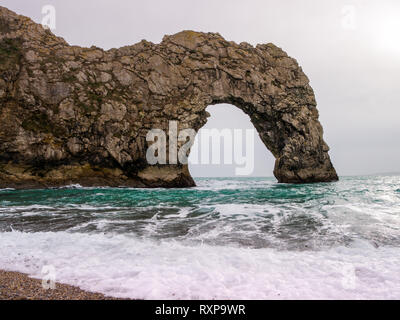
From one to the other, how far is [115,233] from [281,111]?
37.6m

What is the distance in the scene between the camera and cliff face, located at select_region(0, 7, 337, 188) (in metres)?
30.1

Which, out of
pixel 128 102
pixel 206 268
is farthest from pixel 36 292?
pixel 128 102

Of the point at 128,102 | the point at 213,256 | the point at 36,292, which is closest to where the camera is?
the point at 36,292

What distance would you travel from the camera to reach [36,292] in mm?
3551

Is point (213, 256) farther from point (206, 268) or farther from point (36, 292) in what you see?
point (36, 292)

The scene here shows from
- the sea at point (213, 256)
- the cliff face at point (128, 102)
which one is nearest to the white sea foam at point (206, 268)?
the sea at point (213, 256)

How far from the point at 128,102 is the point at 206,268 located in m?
33.7

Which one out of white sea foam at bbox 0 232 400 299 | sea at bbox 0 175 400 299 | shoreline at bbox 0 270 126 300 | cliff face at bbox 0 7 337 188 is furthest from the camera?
cliff face at bbox 0 7 337 188

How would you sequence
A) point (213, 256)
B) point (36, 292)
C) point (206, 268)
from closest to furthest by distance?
point (36, 292)
point (206, 268)
point (213, 256)

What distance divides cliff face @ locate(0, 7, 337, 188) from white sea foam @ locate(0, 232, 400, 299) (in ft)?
89.0

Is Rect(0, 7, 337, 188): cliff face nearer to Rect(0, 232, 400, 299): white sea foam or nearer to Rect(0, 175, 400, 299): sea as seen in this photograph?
Rect(0, 175, 400, 299): sea

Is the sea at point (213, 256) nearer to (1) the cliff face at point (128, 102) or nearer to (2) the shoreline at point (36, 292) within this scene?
(2) the shoreline at point (36, 292)

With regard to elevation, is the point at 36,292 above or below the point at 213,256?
above

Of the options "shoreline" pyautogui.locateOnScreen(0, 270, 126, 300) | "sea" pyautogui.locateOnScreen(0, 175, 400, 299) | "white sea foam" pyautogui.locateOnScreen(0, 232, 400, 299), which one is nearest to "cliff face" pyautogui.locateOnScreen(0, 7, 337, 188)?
"sea" pyautogui.locateOnScreen(0, 175, 400, 299)
